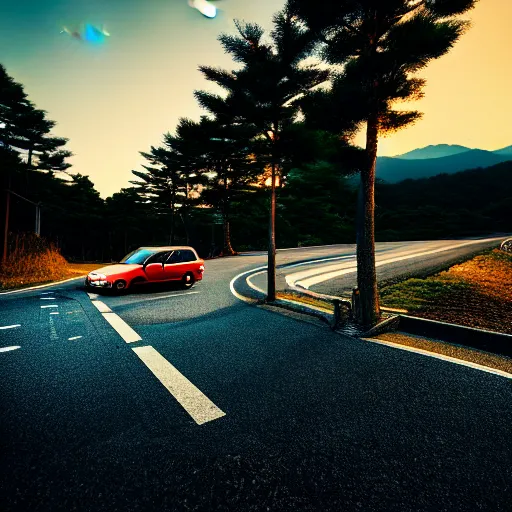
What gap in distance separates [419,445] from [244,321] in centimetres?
438

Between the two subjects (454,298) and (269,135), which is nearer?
(454,298)

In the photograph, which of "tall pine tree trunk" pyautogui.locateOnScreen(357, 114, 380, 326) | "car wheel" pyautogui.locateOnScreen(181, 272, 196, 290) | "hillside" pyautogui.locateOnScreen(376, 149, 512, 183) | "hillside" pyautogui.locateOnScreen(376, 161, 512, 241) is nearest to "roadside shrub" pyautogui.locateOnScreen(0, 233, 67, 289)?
"car wheel" pyautogui.locateOnScreen(181, 272, 196, 290)

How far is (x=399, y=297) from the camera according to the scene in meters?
8.72

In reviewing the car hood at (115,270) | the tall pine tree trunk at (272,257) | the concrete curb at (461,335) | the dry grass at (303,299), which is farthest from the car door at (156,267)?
the concrete curb at (461,335)

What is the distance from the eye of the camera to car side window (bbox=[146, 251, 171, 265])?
10.2 metres

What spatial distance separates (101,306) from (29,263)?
27.8ft

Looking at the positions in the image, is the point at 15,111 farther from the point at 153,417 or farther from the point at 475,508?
the point at 475,508

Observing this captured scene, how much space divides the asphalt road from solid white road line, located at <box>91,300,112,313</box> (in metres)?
2.22

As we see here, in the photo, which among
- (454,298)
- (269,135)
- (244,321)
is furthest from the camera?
(269,135)

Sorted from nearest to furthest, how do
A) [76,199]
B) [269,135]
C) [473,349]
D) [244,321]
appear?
[473,349], [244,321], [269,135], [76,199]

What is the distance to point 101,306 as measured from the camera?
25.2 feet

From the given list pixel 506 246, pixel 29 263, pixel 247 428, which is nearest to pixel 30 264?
pixel 29 263

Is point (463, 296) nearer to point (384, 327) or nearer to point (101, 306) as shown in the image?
point (384, 327)

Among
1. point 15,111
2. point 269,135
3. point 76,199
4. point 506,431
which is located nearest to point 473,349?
point 506,431
